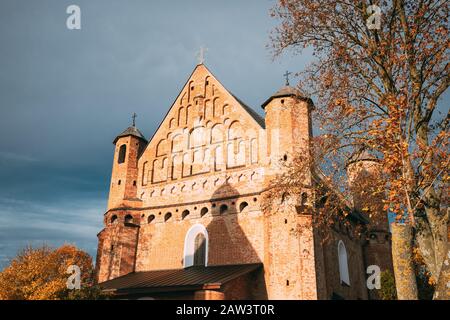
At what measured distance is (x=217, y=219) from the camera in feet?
74.8

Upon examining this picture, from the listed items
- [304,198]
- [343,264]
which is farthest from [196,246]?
[343,264]

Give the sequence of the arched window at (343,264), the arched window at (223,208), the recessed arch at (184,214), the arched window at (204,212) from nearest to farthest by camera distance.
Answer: the arched window at (223,208)
the arched window at (204,212)
the recessed arch at (184,214)
the arched window at (343,264)

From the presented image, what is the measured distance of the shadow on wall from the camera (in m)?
21.3

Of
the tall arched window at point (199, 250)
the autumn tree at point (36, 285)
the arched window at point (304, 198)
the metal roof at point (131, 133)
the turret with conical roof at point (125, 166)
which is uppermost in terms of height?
the metal roof at point (131, 133)

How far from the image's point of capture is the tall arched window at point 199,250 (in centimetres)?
2258

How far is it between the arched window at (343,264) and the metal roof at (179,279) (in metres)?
7.60

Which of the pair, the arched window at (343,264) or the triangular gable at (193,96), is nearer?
the arched window at (343,264)

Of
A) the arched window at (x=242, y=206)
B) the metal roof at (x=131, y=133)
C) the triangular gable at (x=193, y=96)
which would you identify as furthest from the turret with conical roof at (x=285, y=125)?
the metal roof at (x=131, y=133)

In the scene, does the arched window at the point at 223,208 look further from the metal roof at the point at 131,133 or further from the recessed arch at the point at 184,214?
the metal roof at the point at 131,133

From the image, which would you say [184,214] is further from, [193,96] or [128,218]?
[193,96]

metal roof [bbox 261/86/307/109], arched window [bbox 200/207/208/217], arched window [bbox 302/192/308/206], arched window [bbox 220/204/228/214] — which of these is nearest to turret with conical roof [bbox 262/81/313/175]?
metal roof [bbox 261/86/307/109]

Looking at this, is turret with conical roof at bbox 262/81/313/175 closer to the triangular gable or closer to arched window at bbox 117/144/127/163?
the triangular gable

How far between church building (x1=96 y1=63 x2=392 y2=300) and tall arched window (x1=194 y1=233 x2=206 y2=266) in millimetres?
60

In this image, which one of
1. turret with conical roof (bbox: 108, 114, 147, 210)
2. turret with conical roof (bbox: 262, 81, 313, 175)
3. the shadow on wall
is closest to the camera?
the shadow on wall
